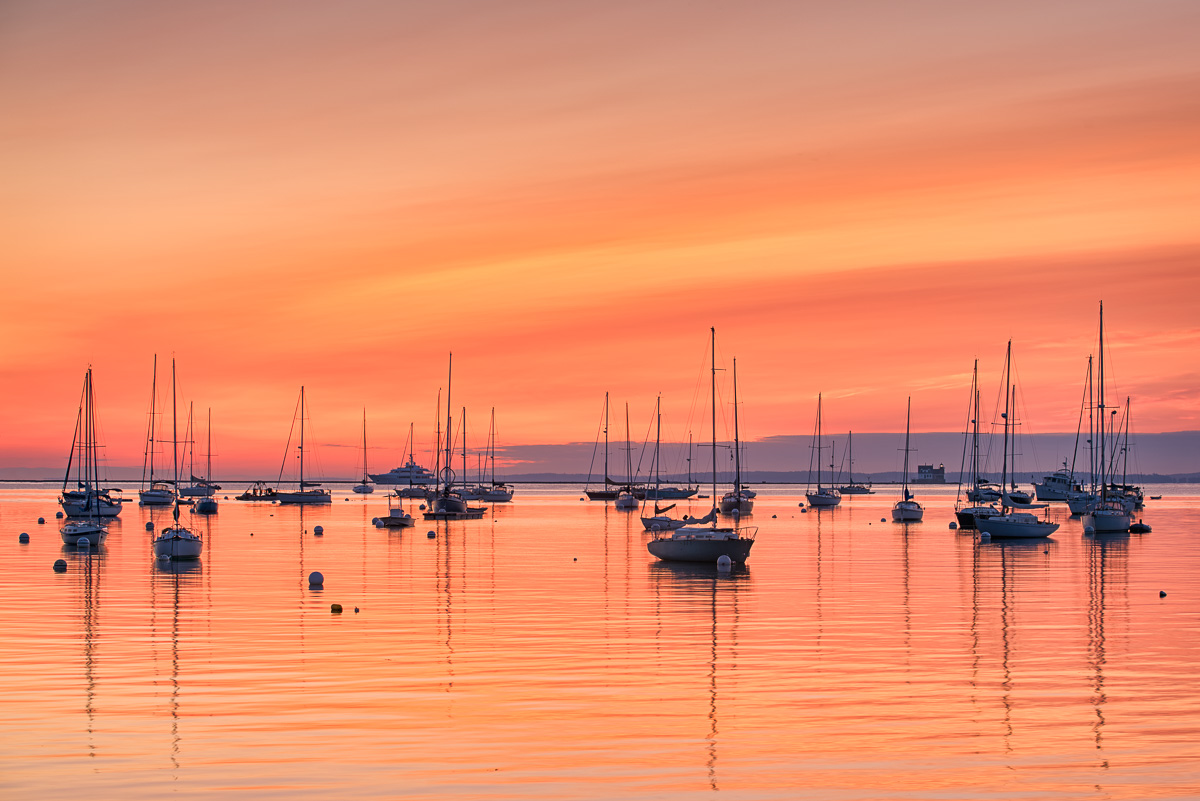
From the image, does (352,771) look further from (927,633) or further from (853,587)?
(853,587)

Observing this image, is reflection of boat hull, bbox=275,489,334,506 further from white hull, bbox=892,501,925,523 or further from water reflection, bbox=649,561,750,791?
water reflection, bbox=649,561,750,791

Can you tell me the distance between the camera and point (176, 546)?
6288 centimetres

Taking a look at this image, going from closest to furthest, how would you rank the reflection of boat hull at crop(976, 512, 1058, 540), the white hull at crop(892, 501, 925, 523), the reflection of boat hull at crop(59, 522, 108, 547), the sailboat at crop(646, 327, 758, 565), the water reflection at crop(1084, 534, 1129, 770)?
the water reflection at crop(1084, 534, 1129, 770)
the sailboat at crop(646, 327, 758, 565)
the reflection of boat hull at crop(59, 522, 108, 547)
the reflection of boat hull at crop(976, 512, 1058, 540)
the white hull at crop(892, 501, 925, 523)

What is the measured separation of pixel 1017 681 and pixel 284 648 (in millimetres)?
18084

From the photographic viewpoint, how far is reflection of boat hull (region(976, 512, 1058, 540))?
287ft

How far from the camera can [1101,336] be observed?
8938cm

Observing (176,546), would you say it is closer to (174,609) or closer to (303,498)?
(174,609)

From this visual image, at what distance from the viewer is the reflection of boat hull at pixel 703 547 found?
61.8m

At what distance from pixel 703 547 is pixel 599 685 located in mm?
36357

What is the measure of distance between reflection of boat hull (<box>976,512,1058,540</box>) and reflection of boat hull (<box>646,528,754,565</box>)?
31.3 m

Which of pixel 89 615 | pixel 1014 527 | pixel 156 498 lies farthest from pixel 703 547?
pixel 156 498

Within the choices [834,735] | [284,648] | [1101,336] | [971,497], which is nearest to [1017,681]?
[834,735]

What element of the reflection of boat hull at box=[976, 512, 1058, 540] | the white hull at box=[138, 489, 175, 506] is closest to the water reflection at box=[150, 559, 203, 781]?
the reflection of boat hull at box=[976, 512, 1058, 540]

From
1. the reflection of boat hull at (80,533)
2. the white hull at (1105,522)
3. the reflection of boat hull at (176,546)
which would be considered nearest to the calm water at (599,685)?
the reflection of boat hull at (176,546)
